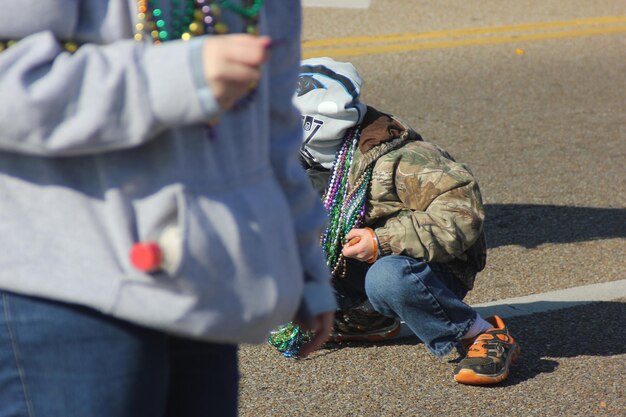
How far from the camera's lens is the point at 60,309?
1.29 metres

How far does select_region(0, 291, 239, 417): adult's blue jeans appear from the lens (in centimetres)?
129

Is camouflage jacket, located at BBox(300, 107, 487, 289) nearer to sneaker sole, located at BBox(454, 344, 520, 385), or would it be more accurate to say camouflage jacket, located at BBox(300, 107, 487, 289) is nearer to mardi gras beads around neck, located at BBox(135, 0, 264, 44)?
sneaker sole, located at BBox(454, 344, 520, 385)

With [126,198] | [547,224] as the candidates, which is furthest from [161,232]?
[547,224]

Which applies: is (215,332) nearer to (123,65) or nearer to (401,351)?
(123,65)

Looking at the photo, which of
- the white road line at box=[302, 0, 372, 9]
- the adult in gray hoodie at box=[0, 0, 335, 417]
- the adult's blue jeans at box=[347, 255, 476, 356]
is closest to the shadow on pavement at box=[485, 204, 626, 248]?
the adult's blue jeans at box=[347, 255, 476, 356]

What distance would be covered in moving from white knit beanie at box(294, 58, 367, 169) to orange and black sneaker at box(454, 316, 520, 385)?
82cm

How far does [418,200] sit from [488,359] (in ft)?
1.92

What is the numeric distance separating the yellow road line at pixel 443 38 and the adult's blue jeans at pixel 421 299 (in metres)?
4.83

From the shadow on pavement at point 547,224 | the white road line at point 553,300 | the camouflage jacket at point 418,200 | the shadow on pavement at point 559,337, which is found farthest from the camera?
the shadow on pavement at point 547,224

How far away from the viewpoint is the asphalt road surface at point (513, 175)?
11.0ft

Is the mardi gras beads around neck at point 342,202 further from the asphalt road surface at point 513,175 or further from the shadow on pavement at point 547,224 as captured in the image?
Result: the shadow on pavement at point 547,224

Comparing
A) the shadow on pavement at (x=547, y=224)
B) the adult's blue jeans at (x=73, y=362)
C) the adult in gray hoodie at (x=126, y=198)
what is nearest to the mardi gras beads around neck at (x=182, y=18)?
the adult in gray hoodie at (x=126, y=198)

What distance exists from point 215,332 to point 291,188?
0.89ft

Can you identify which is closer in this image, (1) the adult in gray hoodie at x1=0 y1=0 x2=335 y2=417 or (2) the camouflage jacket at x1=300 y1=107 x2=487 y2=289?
(1) the adult in gray hoodie at x1=0 y1=0 x2=335 y2=417
